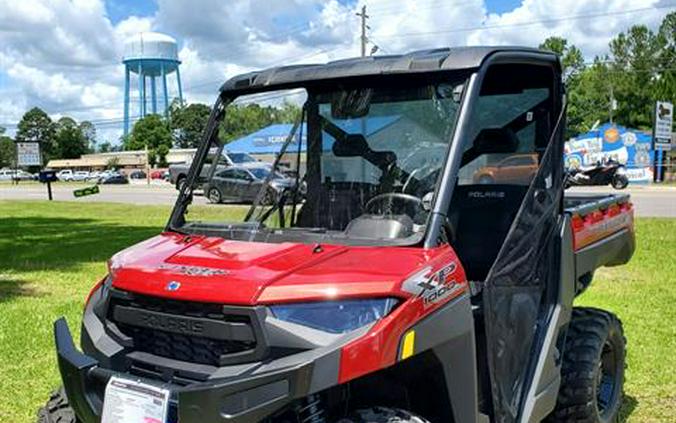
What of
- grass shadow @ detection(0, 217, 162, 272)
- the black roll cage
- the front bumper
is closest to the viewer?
the front bumper

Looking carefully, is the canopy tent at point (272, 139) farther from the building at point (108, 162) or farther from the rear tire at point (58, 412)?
the building at point (108, 162)

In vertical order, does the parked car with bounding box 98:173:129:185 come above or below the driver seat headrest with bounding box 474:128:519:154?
below

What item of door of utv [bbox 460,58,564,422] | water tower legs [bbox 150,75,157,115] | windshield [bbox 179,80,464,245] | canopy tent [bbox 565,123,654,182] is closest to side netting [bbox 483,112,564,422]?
door of utv [bbox 460,58,564,422]

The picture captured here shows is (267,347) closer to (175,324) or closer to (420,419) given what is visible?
(175,324)

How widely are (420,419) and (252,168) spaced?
162cm

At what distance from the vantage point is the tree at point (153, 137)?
92.7 metres

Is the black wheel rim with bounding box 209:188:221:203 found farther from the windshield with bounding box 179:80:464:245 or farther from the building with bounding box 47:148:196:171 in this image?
the building with bounding box 47:148:196:171

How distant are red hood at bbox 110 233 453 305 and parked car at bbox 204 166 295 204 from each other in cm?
47

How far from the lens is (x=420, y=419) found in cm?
267

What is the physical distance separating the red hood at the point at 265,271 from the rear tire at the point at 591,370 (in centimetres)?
155

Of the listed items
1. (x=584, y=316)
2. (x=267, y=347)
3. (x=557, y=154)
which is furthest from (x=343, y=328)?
(x=584, y=316)

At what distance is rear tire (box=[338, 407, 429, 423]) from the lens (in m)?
2.61

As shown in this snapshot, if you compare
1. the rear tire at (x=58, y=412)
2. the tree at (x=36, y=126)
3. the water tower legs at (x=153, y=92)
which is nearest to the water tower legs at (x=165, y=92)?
the water tower legs at (x=153, y=92)

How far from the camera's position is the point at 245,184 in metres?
3.64
